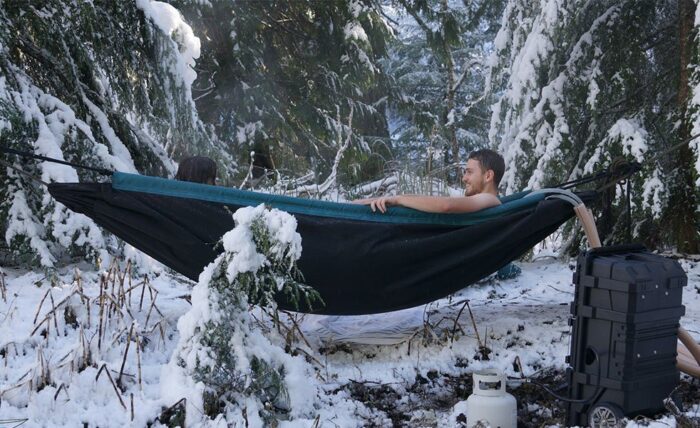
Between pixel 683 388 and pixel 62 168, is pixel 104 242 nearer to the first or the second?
pixel 62 168

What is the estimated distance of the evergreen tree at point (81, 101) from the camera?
338 cm

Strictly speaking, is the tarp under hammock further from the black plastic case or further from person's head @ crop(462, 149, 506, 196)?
the black plastic case

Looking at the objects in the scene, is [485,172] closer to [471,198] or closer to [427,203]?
[471,198]

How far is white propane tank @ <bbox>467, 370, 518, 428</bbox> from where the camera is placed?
2.15 metres

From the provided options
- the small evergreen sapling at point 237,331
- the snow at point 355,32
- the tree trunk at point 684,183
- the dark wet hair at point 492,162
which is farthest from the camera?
the snow at point 355,32

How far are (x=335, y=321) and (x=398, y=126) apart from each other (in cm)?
1163

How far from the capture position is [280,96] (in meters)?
6.99

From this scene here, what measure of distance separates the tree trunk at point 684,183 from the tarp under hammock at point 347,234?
1783 mm

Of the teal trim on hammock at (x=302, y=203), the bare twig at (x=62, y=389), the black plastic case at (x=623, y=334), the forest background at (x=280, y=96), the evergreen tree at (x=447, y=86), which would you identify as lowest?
the bare twig at (x=62, y=389)

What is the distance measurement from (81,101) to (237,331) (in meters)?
2.26

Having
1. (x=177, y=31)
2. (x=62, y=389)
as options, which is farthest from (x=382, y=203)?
(x=177, y=31)

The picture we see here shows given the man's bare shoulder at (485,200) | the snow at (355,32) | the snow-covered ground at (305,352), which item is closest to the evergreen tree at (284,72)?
the snow at (355,32)

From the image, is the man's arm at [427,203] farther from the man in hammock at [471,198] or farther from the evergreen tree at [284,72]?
the evergreen tree at [284,72]

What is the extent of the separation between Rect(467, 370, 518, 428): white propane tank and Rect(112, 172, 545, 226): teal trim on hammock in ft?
2.64
